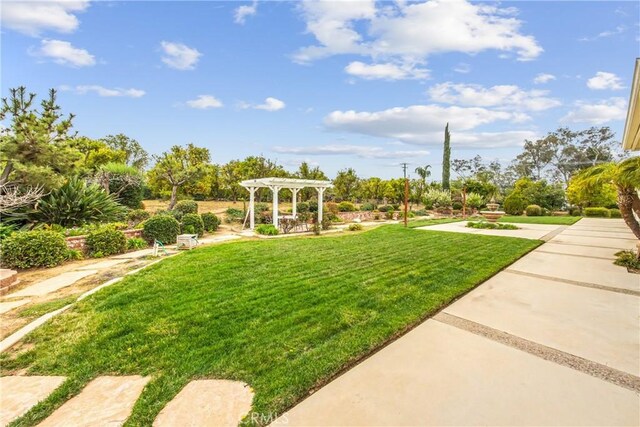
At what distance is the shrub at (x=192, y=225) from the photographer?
9745 millimetres

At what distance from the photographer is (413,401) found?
6.83 ft

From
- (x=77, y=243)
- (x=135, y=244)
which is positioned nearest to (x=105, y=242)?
(x=77, y=243)

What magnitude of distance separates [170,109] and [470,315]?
672 inches

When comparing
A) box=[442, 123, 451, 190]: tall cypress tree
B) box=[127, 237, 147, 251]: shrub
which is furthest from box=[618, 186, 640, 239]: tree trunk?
box=[442, 123, 451, 190]: tall cypress tree

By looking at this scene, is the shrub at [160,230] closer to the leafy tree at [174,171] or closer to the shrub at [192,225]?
the shrub at [192,225]

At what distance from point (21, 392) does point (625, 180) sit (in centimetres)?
916

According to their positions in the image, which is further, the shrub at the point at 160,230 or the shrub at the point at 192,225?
the shrub at the point at 192,225

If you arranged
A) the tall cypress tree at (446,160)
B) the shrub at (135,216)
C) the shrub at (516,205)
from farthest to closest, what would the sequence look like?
the tall cypress tree at (446,160) → the shrub at (516,205) → the shrub at (135,216)

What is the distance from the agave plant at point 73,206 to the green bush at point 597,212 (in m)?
30.4

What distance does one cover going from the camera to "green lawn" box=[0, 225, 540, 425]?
2.33m

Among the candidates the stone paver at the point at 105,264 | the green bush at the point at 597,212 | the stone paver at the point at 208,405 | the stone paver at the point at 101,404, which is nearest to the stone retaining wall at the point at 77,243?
the stone paver at the point at 105,264

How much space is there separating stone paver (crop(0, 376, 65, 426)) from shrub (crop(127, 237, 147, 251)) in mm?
5979

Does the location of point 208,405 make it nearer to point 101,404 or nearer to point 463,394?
point 101,404

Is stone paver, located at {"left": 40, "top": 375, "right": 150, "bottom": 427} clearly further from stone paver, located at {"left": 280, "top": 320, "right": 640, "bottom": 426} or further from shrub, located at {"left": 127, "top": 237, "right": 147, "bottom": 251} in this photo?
shrub, located at {"left": 127, "top": 237, "right": 147, "bottom": 251}
